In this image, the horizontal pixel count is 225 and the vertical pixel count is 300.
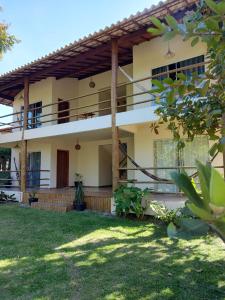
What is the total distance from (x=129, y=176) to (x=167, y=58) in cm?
559

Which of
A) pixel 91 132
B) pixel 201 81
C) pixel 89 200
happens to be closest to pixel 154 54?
pixel 91 132

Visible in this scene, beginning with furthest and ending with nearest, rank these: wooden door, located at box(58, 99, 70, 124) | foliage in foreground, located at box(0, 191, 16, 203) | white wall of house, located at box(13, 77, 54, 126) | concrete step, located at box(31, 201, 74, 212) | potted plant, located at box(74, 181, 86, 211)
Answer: wooden door, located at box(58, 99, 70, 124), white wall of house, located at box(13, 77, 54, 126), foliage in foreground, located at box(0, 191, 16, 203), concrete step, located at box(31, 201, 74, 212), potted plant, located at box(74, 181, 86, 211)

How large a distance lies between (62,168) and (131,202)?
25.3ft

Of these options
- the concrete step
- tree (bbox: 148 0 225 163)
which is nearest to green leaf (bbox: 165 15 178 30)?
tree (bbox: 148 0 225 163)

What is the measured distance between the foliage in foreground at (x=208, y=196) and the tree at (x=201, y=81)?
1003 millimetres

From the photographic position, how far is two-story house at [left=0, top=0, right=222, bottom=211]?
32.9 ft

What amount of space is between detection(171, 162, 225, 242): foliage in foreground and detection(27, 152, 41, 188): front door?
15.4m

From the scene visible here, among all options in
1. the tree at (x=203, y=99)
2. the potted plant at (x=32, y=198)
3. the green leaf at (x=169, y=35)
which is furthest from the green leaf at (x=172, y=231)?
the potted plant at (x=32, y=198)

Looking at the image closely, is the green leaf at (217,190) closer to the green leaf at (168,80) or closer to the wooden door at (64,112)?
the green leaf at (168,80)

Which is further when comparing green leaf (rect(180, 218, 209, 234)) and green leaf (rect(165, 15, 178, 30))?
green leaf (rect(165, 15, 178, 30))

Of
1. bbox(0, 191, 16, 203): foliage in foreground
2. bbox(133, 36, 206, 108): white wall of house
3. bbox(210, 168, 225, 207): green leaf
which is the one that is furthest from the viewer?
bbox(0, 191, 16, 203): foliage in foreground

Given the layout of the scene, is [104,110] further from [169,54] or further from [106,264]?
[106,264]

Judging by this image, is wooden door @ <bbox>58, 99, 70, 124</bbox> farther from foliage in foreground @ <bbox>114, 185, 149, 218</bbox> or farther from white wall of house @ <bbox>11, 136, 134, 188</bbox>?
foliage in foreground @ <bbox>114, 185, 149, 218</bbox>

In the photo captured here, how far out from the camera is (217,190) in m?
0.89
